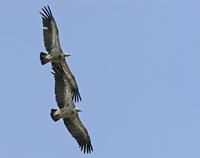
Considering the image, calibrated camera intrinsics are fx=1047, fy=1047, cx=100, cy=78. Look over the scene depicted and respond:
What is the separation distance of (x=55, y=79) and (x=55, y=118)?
1.73 metres

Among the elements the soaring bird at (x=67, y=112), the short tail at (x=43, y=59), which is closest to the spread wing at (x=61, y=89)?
the soaring bird at (x=67, y=112)

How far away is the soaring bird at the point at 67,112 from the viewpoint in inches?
1834

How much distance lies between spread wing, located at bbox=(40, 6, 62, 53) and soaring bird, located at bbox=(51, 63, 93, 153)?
108 inches

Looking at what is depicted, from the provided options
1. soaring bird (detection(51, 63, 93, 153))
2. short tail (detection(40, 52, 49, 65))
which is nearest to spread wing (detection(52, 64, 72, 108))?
soaring bird (detection(51, 63, 93, 153))

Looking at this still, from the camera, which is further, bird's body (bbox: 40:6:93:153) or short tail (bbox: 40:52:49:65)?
short tail (bbox: 40:52:49:65)

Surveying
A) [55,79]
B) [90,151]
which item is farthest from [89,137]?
[55,79]

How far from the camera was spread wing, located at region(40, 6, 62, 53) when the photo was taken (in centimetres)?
A: 5094

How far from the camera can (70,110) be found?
4712cm

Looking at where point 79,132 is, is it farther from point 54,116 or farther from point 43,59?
point 43,59

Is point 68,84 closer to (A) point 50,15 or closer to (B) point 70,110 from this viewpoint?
(B) point 70,110

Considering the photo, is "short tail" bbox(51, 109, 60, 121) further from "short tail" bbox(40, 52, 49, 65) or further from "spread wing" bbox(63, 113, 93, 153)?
"short tail" bbox(40, 52, 49, 65)

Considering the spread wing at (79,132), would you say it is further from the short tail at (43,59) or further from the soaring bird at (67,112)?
the short tail at (43,59)

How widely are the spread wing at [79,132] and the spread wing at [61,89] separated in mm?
940

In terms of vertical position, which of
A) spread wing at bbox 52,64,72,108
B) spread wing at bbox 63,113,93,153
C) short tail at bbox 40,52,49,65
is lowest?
spread wing at bbox 63,113,93,153
